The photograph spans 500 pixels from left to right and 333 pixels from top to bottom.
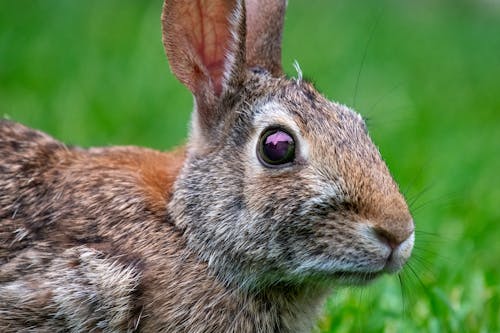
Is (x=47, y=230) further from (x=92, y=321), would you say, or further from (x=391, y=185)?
(x=391, y=185)

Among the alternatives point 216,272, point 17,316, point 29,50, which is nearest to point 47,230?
point 17,316

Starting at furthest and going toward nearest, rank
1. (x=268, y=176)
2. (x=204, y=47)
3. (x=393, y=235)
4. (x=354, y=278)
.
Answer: (x=204, y=47)
(x=268, y=176)
(x=354, y=278)
(x=393, y=235)

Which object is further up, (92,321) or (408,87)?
(408,87)

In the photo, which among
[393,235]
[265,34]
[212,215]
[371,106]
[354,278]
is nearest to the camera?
[393,235]

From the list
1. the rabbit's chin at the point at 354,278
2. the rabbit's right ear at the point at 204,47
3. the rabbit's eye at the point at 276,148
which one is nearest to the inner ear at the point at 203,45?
the rabbit's right ear at the point at 204,47

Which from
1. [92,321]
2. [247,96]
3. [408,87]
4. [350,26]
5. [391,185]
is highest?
[350,26]

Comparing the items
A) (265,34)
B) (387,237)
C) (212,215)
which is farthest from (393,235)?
(265,34)

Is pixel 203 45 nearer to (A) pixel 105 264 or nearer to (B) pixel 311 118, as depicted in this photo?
(B) pixel 311 118

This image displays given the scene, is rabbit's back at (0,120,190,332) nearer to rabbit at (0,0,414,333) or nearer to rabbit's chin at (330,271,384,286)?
rabbit at (0,0,414,333)
